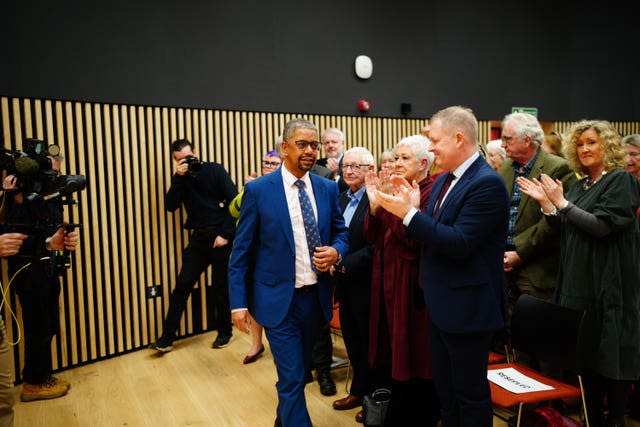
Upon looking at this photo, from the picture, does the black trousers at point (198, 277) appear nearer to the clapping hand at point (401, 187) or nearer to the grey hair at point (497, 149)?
the grey hair at point (497, 149)

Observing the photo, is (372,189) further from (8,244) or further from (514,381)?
(8,244)

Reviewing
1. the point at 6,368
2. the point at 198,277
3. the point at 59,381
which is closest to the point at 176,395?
the point at 59,381

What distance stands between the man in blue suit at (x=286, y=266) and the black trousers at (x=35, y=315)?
1889mm

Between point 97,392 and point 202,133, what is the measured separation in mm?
2621

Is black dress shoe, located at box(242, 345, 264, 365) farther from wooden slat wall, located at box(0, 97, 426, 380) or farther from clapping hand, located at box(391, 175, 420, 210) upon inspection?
clapping hand, located at box(391, 175, 420, 210)

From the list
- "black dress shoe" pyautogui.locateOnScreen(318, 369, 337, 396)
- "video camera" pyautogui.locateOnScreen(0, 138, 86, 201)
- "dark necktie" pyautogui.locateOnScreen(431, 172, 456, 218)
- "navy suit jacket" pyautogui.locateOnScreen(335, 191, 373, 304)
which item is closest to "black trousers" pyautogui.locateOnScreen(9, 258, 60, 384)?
"video camera" pyautogui.locateOnScreen(0, 138, 86, 201)

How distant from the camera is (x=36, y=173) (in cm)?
294

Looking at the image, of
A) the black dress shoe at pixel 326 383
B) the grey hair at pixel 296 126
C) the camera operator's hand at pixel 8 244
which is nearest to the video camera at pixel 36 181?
the camera operator's hand at pixel 8 244

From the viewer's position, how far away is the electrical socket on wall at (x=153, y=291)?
499 cm

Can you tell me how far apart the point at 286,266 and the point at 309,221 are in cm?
28

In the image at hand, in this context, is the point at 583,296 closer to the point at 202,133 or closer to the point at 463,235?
the point at 463,235

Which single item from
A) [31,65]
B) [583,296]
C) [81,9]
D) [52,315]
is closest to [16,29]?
[31,65]

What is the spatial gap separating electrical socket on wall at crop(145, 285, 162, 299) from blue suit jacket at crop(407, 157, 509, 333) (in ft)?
11.3

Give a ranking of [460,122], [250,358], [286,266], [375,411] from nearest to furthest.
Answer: [460,122] → [286,266] → [375,411] → [250,358]
